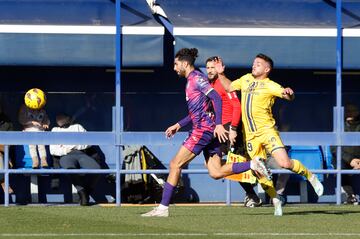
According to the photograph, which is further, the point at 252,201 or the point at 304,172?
the point at 252,201

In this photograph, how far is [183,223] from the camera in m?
11.8

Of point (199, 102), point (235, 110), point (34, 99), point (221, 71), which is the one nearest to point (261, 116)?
point (199, 102)

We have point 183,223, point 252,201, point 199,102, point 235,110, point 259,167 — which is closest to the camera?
point 183,223

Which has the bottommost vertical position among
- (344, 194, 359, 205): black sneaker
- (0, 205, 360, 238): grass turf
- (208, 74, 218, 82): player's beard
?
(344, 194, 359, 205): black sneaker

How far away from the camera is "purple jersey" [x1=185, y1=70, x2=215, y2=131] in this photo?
485 inches

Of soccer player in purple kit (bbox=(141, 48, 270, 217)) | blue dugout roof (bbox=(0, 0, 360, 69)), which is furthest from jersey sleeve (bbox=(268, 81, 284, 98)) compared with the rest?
blue dugout roof (bbox=(0, 0, 360, 69))

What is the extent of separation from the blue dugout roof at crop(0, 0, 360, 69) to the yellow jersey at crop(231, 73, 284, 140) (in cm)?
291

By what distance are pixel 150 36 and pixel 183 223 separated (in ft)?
14.1

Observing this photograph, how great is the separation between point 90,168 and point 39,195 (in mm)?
1192

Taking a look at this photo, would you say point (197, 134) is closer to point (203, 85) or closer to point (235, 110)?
point (203, 85)

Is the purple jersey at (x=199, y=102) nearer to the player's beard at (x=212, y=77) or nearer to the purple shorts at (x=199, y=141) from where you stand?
the purple shorts at (x=199, y=141)

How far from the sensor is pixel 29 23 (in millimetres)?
15500

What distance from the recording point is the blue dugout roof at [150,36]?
15469 millimetres

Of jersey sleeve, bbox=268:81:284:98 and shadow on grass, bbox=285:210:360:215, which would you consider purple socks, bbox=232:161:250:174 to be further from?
shadow on grass, bbox=285:210:360:215
